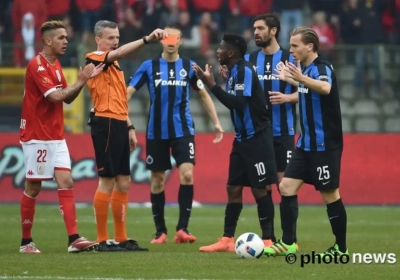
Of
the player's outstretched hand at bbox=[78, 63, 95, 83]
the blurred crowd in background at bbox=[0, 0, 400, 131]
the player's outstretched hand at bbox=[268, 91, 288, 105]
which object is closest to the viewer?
the player's outstretched hand at bbox=[78, 63, 95, 83]

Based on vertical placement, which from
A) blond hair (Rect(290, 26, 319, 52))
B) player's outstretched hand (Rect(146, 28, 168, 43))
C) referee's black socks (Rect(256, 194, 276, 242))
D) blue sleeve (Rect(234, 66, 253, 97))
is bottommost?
referee's black socks (Rect(256, 194, 276, 242))

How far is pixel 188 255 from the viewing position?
10.6 m

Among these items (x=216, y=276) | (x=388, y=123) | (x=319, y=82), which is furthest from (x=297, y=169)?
Result: (x=388, y=123)

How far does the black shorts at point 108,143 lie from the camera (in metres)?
11.2

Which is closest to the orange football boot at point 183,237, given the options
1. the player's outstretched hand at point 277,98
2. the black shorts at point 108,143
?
the black shorts at point 108,143

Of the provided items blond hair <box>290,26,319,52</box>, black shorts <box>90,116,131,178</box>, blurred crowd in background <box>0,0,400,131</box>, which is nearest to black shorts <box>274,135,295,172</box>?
black shorts <box>90,116,131,178</box>

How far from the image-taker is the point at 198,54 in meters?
19.8

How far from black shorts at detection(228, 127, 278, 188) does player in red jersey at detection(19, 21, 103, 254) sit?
5.85 ft

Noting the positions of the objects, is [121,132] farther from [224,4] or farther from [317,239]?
[224,4]

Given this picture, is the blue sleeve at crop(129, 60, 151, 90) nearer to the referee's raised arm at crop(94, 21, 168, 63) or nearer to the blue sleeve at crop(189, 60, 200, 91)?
the blue sleeve at crop(189, 60, 200, 91)

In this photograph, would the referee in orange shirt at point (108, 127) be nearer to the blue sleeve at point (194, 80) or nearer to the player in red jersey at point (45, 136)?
the player in red jersey at point (45, 136)

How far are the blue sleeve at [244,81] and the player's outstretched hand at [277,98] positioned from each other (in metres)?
0.93

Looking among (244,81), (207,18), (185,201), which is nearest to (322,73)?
(244,81)

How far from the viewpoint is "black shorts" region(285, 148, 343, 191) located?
33.3 feet
